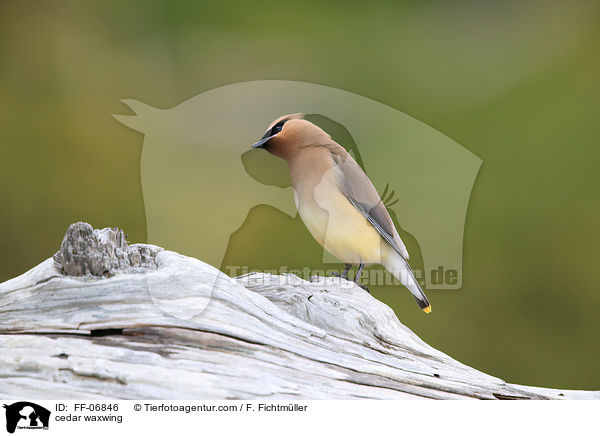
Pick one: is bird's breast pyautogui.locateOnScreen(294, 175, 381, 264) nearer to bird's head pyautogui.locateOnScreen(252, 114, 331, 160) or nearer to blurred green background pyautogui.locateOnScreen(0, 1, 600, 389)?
bird's head pyautogui.locateOnScreen(252, 114, 331, 160)

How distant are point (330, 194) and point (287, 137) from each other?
0.92ft

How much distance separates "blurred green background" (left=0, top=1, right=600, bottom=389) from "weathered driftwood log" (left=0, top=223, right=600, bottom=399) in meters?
1.30

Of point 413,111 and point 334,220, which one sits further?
point 413,111

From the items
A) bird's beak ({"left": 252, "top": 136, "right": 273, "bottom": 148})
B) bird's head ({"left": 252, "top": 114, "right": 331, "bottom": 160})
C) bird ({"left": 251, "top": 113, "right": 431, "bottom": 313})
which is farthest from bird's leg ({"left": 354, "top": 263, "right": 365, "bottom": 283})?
bird's beak ({"left": 252, "top": 136, "right": 273, "bottom": 148})

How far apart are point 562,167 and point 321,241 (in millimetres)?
1644

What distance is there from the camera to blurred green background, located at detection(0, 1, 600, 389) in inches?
136

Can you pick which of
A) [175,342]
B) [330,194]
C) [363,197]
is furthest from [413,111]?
[175,342]

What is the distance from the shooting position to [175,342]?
5.67 feet

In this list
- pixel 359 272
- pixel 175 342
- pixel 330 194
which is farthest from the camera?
pixel 359 272

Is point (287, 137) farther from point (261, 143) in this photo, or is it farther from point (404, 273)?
point (404, 273)

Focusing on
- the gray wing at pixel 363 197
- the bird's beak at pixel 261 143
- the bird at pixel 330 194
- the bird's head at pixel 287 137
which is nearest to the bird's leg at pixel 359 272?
the bird at pixel 330 194

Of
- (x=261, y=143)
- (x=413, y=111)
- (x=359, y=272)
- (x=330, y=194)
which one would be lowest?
(x=359, y=272)

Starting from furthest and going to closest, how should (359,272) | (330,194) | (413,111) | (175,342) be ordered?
(413,111), (359,272), (330,194), (175,342)

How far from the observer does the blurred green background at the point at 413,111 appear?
344 centimetres
